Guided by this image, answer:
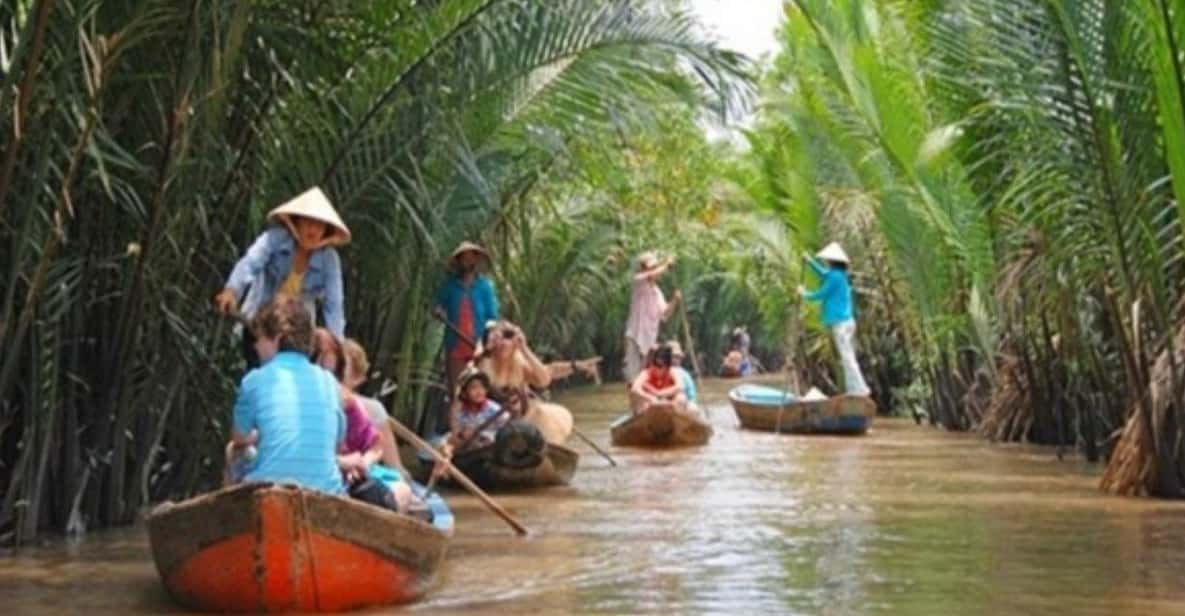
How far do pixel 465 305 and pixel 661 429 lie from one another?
13.3 feet

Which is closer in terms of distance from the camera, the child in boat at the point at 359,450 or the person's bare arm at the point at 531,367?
the child in boat at the point at 359,450

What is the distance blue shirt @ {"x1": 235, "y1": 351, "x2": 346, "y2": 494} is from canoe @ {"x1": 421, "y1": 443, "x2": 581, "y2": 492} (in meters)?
5.14

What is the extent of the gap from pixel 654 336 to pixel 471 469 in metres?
8.05

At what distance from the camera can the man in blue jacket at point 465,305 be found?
1418cm

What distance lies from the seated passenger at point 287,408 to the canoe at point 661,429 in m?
10.4

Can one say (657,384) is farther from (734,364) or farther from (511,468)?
(734,364)

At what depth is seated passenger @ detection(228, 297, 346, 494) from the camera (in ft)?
23.4

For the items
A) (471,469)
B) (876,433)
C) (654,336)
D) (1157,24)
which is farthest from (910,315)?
(1157,24)

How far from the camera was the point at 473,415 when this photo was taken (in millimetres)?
12672

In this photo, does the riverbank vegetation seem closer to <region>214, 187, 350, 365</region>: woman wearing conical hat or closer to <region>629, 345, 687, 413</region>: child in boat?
<region>214, 187, 350, 365</region>: woman wearing conical hat

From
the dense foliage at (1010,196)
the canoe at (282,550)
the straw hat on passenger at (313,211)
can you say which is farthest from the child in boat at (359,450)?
the dense foliage at (1010,196)

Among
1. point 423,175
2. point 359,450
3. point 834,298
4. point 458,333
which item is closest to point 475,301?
point 458,333

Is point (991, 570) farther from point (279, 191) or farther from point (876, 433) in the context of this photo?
point (876, 433)

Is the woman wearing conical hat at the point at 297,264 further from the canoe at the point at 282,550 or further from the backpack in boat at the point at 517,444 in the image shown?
the backpack in boat at the point at 517,444
